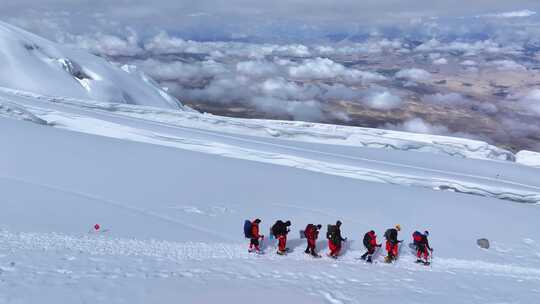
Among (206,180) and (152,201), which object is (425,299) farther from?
(206,180)

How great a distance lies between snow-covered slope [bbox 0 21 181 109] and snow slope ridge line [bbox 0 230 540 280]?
47.0m

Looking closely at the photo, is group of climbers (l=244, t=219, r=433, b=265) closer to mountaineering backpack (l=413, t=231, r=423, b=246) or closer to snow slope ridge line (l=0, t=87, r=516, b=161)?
mountaineering backpack (l=413, t=231, r=423, b=246)

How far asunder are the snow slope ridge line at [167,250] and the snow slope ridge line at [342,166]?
39.4 ft

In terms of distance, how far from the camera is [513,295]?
1275cm

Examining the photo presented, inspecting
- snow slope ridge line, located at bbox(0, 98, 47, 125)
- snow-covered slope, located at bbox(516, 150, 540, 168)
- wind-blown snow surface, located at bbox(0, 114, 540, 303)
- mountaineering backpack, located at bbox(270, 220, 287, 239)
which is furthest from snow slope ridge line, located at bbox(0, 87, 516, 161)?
mountaineering backpack, located at bbox(270, 220, 287, 239)

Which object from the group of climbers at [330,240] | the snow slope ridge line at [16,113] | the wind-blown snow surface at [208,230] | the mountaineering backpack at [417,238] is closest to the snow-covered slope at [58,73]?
the snow slope ridge line at [16,113]

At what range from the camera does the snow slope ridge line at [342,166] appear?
27062 mm

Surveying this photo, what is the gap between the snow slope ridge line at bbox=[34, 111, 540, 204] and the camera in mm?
27062

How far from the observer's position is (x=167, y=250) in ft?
44.1

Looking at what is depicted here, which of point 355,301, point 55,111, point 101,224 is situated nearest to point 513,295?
point 355,301

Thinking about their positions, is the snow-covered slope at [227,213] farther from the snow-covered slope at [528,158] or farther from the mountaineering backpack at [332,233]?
the snow-covered slope at [528,158]

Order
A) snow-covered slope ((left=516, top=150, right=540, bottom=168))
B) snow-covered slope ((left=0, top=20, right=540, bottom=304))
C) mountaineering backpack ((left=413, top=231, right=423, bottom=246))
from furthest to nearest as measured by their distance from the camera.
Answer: snow-covered slope ((left=516, top=150, right=540, bottom=168)), mountaineering backpack ((left=413, top=231, right=423, bottom=246)), snow-covered slope ((left=0, top=20, right=540, bottom=304))

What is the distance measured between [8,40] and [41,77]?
980 centimetres

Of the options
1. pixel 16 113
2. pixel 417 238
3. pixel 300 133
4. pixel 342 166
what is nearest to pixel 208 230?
pixel 417 238
